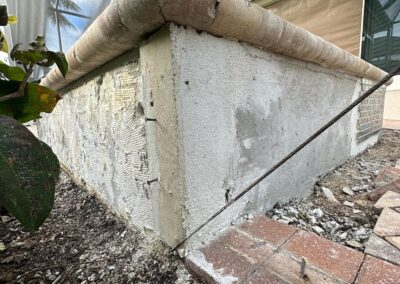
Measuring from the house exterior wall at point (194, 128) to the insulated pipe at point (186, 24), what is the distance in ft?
0.16

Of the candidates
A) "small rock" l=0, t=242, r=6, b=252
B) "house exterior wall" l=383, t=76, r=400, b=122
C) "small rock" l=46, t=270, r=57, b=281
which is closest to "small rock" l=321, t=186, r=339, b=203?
"small rock" l=46, t=270, r=57, b=281

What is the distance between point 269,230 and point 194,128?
0.55m

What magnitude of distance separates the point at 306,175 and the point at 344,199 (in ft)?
0.93

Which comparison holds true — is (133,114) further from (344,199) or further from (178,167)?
(344,199)

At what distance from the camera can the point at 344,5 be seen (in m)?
3.32

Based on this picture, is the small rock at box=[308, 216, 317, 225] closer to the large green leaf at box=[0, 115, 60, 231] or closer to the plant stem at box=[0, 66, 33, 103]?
the large green leaf at box=[0, 115, 60, 231]

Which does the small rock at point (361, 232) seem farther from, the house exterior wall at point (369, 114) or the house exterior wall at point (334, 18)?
the house exterior wall at point (334, 18)

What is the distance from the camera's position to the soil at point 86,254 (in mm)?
891

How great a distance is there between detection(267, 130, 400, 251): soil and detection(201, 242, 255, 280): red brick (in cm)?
48

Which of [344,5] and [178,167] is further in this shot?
[344,5]

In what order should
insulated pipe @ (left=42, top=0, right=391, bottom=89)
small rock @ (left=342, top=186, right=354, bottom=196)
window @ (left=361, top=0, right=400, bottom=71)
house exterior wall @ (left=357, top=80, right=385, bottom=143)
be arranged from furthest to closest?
window @ (left=361, top=0, right=400, bottom=71), house exterior wall @ (left=357, top=80, right=385, bottom=143), small rock @ (left=342, top=186, right=354, bottom=196), insulated pipe @ (left=42, top=0, right=391, bottom=89)

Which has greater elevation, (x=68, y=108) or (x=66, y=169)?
(x=68, y=108)

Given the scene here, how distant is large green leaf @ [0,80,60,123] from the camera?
62cm

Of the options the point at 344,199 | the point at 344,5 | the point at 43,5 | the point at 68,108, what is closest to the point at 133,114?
the point at 68,108
